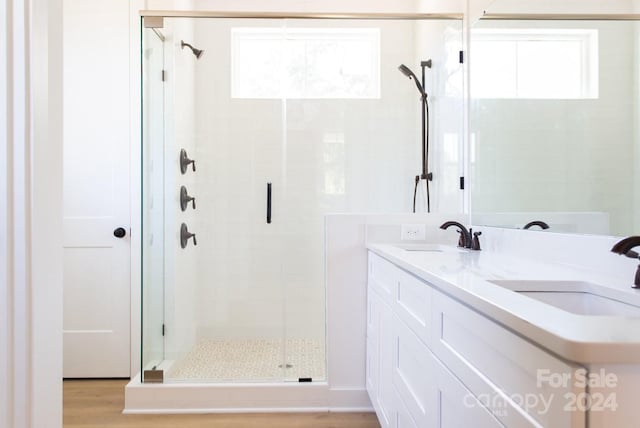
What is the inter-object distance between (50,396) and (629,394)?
126 cm

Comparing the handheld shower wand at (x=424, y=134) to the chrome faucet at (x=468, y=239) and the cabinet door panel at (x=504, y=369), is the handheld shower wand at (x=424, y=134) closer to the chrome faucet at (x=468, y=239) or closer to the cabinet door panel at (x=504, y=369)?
the chrome faucet at (x=468, y=239)

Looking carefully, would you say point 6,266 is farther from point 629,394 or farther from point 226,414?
point 226,414

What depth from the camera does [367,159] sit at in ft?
9.37

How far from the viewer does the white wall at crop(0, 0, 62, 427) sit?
0.99 m

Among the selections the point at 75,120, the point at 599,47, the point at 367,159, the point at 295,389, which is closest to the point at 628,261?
the point at 599,47

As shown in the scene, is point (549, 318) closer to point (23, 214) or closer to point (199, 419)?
point (23, 214)

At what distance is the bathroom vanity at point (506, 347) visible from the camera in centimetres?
48

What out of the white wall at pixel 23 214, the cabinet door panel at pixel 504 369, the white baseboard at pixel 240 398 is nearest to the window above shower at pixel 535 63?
the cabinet door panel at pixel 504 369

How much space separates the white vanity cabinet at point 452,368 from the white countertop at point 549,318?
3 centimetres

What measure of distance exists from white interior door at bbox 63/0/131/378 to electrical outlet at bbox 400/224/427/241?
175 cm

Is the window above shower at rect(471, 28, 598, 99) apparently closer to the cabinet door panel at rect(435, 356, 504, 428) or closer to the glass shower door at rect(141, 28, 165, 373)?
the cabinet door panel at rect(435, 356, 504, 428)

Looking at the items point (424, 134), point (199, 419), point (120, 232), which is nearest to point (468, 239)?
point (424, 134)

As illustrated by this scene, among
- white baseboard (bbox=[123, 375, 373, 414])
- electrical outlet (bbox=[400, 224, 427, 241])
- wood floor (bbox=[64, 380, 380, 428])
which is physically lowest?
wood floor (bbox=[64, 380, 380, 428])

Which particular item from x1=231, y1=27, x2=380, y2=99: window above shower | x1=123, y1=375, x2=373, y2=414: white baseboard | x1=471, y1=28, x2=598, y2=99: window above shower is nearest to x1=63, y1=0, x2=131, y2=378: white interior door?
x1=123, y1=375, x2=373, y2=414: white baseboard
